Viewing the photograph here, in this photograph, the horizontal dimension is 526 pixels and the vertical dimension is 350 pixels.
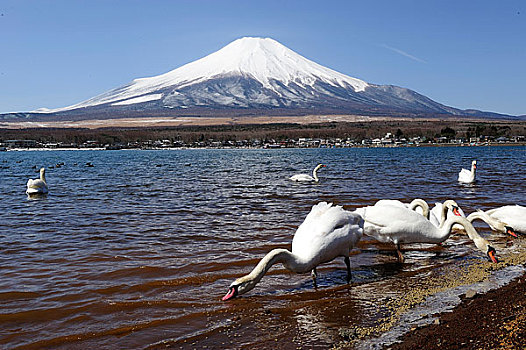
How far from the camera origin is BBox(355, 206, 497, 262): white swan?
1080cm

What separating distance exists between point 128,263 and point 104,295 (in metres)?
2.23

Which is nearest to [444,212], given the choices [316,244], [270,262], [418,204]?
[418,204]

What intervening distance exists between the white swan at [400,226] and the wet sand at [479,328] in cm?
322

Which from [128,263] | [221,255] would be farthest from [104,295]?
[221,255]

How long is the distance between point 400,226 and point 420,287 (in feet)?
6.91

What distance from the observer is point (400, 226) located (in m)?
10.8

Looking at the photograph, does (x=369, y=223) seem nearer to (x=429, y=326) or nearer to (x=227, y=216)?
(x=429, y=326)

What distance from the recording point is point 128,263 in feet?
37.2

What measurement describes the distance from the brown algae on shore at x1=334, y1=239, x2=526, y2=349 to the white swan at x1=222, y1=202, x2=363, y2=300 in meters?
1.19

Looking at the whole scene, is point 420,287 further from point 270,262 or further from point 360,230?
point 270,262

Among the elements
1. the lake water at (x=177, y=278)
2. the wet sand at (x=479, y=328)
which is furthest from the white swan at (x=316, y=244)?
the wet sand at (x=479, y=328)

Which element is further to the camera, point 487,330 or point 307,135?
point 307,135

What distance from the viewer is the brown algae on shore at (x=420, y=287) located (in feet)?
22.1

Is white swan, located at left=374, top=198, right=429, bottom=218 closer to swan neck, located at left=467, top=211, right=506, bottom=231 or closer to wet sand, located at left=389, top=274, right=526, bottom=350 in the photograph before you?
swan neck, located at left=467, top=211, right=506, bottom=231
